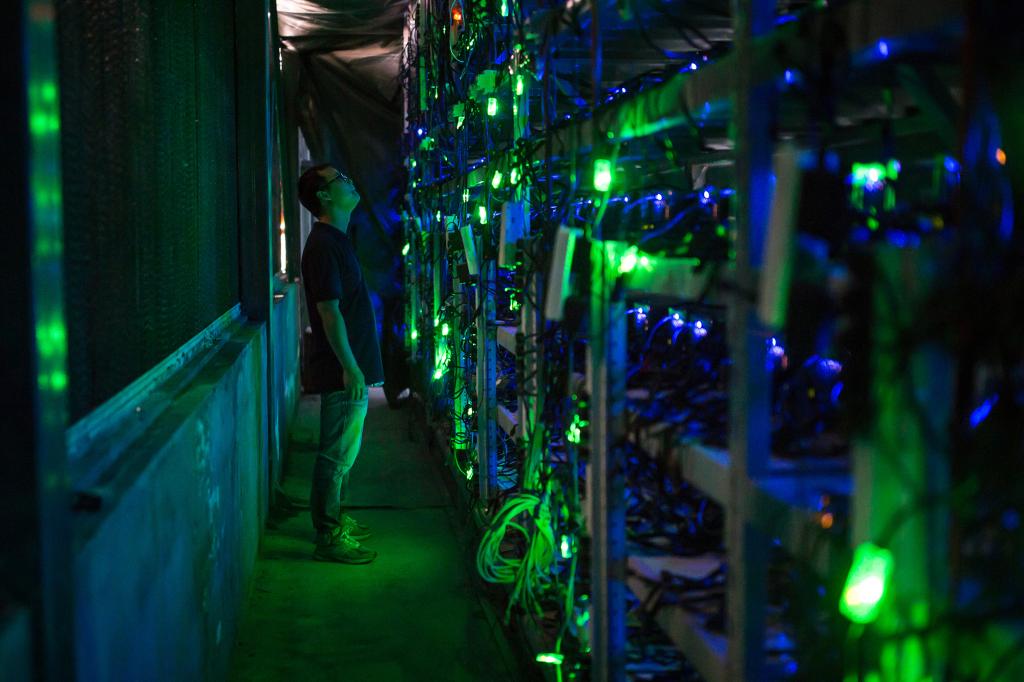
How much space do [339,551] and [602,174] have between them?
9.71 feet

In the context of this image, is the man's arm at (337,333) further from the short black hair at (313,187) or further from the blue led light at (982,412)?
the blue led light at (982,412)

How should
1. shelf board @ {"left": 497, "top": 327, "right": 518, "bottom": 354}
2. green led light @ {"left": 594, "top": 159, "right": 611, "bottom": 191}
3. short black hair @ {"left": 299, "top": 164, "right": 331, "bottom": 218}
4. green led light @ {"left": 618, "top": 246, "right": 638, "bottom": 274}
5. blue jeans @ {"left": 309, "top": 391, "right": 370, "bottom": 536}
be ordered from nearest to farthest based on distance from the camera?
green led light @ {"left": 618, "top": 246, "right": 638, "bottom": 274}
green led light @ {"left": 594, "top": 159, "right": 611, "bottom": 191}
shelf board @ {"left": 497, "top": 327, "right": 518, "bottom": 354}
blue jeans @ {"left": 309, "top": 391, "right": 370, "bottom": 536}
short black hair @ {"left": 299, "top": 164, "right": 331, "bottom": 218}

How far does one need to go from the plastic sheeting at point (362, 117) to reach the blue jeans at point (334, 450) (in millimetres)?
4504

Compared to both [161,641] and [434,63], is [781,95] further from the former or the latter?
[434,63]

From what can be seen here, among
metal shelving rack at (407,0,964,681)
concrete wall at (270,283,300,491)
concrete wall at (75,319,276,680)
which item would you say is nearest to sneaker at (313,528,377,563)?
concrete wall at (75,319,276,680)

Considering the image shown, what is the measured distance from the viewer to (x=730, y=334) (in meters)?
1.67

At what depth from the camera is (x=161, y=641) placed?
2.19 meters

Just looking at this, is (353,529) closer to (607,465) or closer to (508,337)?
(508,337)

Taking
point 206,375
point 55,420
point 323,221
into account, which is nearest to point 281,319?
point 323,221

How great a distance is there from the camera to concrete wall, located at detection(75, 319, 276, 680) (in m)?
1.67

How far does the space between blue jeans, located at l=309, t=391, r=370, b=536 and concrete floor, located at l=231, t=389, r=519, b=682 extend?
233mm

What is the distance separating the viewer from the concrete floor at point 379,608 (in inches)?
142

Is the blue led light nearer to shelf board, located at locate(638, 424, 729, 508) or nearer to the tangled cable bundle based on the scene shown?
shelf board, located at locate(638, 424, 729, 508)

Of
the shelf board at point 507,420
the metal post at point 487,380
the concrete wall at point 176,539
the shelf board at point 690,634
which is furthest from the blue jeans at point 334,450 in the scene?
the shelf board at point 690,634
